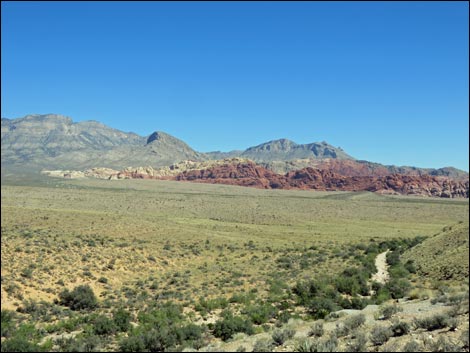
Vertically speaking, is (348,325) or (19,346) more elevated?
(348,325)

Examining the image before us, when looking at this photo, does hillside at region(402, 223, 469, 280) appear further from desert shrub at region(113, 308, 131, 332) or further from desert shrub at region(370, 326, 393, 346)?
desert shrub at region(113, 308, 131, 332)

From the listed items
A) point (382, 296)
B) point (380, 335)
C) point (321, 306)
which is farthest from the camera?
point (382, 296)

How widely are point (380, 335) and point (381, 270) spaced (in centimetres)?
2003

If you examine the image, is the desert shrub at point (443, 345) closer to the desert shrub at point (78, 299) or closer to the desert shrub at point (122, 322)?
the desert shrub at point (122, 322)

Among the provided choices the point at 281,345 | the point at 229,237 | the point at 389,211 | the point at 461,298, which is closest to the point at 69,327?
the point at 281,345

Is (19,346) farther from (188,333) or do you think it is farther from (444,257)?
(444,257)

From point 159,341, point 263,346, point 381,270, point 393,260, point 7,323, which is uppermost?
point 263,346

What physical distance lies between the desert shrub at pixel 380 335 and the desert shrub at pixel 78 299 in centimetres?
1475

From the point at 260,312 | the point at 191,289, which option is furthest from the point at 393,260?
the point at 260,312

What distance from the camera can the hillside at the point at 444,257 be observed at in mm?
23172

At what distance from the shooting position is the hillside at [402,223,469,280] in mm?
23172

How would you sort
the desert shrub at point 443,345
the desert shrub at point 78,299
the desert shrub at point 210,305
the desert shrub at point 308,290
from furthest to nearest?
the desert shrub at point 308,290, the desert shrub at point 78,299, the desert shrub at point 210,305, the desert shrub at point 443,345

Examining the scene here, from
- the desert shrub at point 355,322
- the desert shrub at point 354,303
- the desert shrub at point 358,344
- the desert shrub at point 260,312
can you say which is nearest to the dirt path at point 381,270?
the desert shrub at point 354,303

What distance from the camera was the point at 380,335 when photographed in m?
10.8
